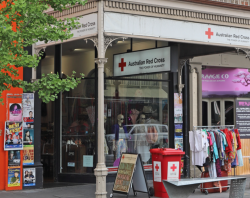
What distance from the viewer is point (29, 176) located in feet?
35.6

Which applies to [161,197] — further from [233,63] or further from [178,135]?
[233,63]

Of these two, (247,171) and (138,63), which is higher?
(138,63)

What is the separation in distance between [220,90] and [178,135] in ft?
7.23

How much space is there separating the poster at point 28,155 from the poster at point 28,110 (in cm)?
56

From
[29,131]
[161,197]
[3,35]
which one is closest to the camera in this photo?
[3,35]

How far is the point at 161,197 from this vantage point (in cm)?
986

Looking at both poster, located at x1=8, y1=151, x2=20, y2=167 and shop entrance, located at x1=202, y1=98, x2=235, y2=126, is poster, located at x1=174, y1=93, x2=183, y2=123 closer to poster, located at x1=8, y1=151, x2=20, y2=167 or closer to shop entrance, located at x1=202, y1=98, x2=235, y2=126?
shop entrance, located at x1=202, y1=98, x2=235, y2=126

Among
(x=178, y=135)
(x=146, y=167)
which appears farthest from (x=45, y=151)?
(x=178, y=135)

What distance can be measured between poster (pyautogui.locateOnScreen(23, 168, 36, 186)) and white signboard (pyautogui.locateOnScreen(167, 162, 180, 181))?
3.49 metres

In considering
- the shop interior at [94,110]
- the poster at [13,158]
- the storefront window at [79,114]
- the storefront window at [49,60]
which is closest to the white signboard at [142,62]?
the shop interior at [94,110]

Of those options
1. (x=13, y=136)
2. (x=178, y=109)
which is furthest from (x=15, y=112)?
(x=178, y=109)

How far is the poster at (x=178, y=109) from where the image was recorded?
521 inches

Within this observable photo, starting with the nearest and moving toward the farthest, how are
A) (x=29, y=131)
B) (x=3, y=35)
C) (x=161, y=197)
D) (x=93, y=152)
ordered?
(x=3, y=35) → (x=161, y=197) → (x=29, y=131) → (x=93, y=152)

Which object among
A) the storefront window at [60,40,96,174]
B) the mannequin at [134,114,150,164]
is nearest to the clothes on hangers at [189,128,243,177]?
the mannequin at [134,114,150,164]
